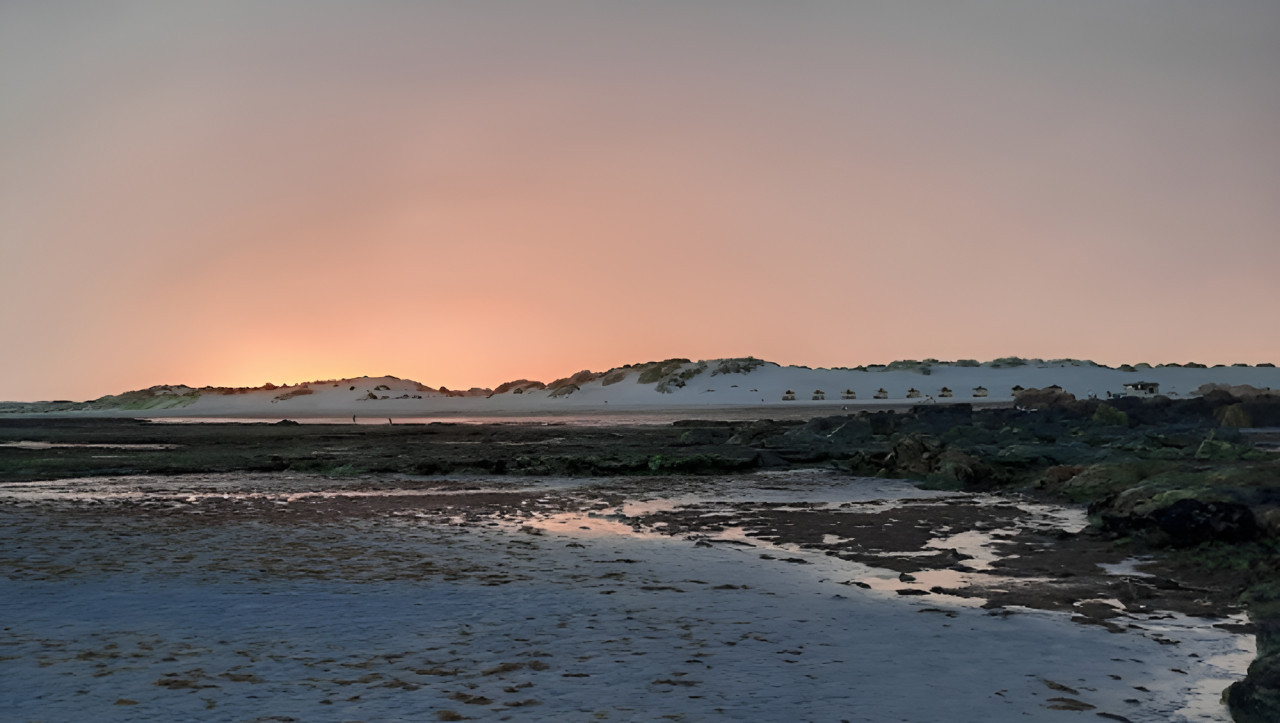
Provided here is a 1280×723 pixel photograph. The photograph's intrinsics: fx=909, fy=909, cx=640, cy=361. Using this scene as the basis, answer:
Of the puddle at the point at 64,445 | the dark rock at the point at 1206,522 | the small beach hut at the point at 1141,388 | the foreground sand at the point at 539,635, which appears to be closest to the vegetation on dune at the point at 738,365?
the small beach hut at the point at 1141,388

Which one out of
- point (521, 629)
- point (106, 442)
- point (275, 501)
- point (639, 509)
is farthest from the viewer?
point (106, 442)

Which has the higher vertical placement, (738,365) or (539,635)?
(738,365)

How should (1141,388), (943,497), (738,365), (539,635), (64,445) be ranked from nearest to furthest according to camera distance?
(539,635), (943,497), (64,445), (1141,388), (738,365)

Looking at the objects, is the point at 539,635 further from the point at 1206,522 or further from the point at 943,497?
the point at 943,497

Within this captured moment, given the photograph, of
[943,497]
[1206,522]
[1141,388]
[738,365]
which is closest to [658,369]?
[738,365]

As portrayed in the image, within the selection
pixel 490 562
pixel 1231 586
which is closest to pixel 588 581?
pixel 490 562

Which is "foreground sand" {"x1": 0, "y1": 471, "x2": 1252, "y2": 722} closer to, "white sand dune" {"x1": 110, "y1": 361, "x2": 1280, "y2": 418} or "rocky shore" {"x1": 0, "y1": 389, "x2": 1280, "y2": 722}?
"rocky shore" {"x1": 0, "y1": 389, "x2": 1280, "y2": 722}

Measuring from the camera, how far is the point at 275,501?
16219 mm

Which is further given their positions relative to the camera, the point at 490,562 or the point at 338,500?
the point at 338,500

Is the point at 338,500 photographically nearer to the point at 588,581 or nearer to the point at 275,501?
the point at 275,501

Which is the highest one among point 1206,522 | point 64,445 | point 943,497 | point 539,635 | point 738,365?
point 738,365

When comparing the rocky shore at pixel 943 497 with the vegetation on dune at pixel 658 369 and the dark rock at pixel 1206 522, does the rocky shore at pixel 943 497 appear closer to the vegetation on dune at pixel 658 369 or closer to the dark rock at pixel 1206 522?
the dark rock at pixel 1206 522

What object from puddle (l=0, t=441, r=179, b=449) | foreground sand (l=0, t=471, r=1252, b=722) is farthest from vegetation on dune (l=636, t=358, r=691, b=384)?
foreground sand (l=0, t=471, r=1252, b=722)

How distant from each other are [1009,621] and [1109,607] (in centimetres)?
119
